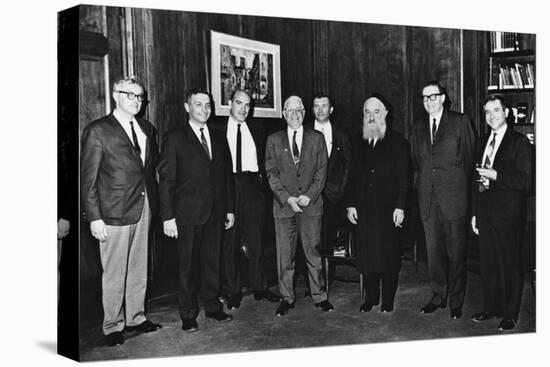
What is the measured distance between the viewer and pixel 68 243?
303 inches

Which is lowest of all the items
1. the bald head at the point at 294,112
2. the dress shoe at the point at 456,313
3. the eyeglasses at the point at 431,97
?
the dress shoe at the point at 456,313

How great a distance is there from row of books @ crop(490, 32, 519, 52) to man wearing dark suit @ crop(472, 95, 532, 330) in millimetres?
423

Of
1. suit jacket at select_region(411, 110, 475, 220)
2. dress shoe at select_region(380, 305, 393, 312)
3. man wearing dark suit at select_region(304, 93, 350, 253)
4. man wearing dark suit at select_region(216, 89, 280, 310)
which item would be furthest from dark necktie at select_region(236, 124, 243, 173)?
dress shoe at select_region(380, 305, 393, 312)

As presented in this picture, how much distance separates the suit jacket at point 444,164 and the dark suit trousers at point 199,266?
171 cm

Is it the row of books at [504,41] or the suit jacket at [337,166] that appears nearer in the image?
the suit jacket at [337,166]

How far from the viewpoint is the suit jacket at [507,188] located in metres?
8.99

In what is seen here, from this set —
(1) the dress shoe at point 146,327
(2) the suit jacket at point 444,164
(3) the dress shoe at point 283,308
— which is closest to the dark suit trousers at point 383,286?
(2) the suit jacket at point 444,164

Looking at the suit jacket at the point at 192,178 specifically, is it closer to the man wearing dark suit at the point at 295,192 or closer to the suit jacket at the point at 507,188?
the man wearing dark suit at the point at 295,192

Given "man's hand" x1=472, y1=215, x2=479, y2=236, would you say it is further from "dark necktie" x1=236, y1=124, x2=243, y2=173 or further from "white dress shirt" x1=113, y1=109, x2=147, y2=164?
"white dress shirt" x1=113, y1=109, x2=147, y2=164

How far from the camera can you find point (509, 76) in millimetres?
9242

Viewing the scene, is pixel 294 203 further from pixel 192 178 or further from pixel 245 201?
pixel 192 178

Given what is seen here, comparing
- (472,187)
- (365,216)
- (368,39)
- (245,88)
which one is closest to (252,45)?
(245,88)

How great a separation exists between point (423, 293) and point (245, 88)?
2170 millimetres

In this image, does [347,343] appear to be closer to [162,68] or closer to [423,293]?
[423,293]
